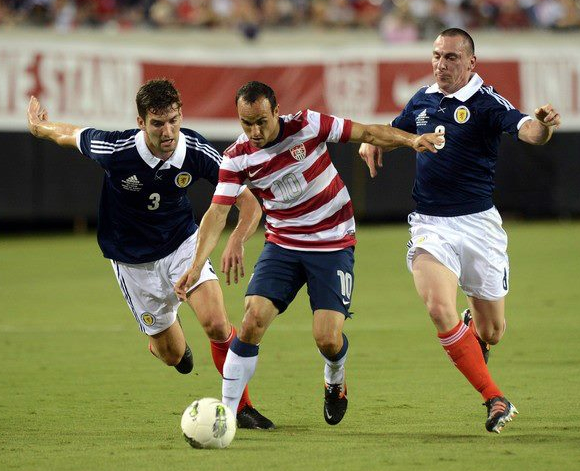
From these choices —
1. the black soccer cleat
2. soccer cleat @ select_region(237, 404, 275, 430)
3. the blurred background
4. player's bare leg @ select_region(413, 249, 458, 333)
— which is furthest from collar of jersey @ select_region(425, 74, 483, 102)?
the blurred background

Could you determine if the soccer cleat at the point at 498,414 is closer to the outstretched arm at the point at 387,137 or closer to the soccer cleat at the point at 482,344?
the soccer cleat at the point at 482,344

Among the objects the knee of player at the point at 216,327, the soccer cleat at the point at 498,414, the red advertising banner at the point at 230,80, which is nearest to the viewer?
the soccer cleat at the point at 498,414

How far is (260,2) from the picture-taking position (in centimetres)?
2314

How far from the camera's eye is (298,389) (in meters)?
8.55

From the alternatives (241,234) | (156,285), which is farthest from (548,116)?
(156,285)

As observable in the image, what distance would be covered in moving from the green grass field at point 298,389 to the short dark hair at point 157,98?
6.53 ft

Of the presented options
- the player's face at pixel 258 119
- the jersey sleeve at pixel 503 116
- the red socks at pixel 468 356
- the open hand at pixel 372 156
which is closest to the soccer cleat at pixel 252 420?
the red socks at pixel 468 356

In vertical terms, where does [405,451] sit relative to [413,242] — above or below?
below

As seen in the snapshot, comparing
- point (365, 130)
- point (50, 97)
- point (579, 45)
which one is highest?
point (365, 130)

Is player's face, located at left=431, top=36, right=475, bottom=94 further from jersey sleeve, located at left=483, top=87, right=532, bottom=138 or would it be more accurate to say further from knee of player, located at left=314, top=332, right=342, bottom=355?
knee of player, located at left=314, top=332, right=342, bottom=355

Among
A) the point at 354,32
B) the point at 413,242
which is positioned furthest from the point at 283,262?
the point at 354,32

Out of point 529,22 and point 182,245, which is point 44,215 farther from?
point 182,245

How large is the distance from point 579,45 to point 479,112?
52.5 ft

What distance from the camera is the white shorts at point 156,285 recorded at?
8148 mm
